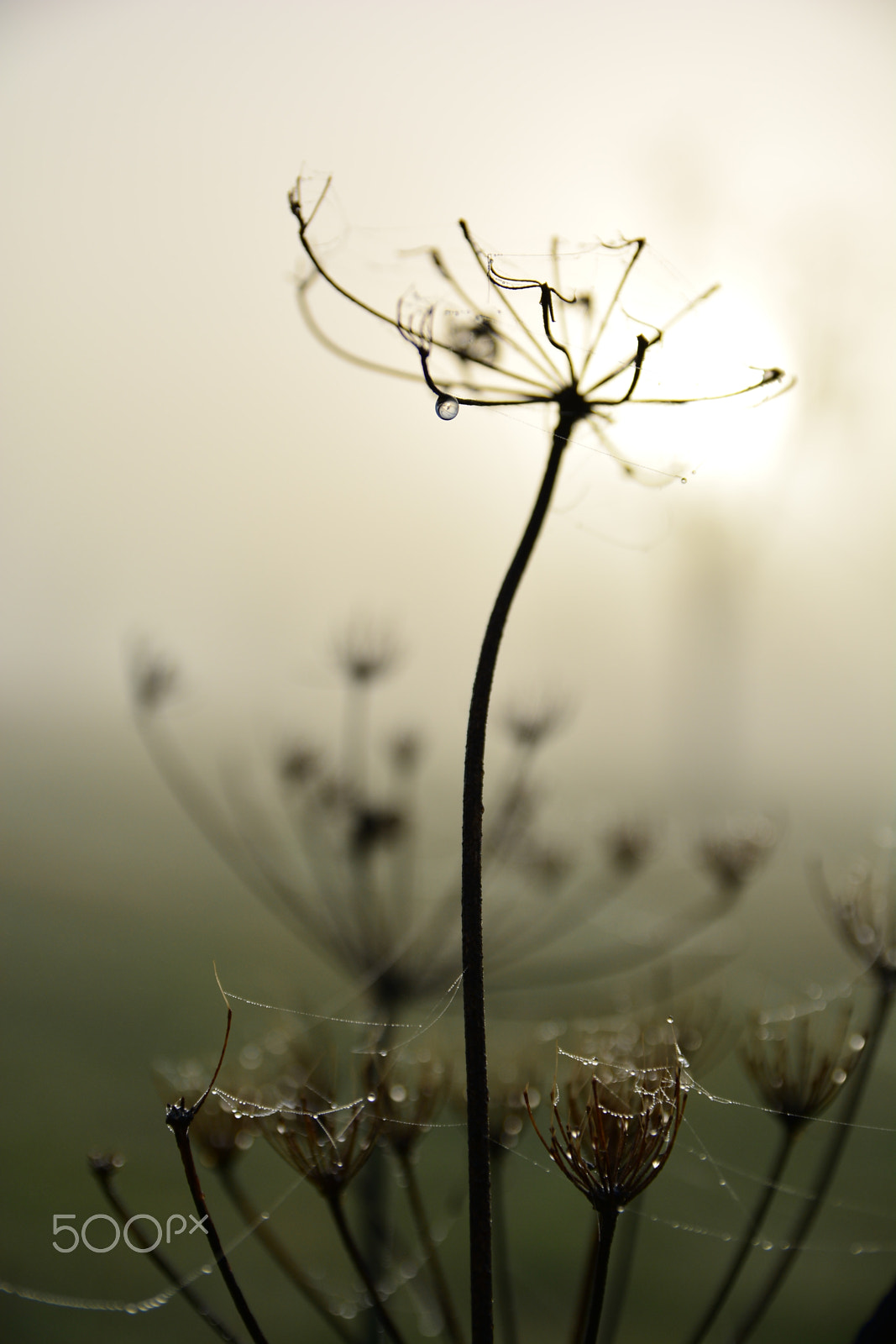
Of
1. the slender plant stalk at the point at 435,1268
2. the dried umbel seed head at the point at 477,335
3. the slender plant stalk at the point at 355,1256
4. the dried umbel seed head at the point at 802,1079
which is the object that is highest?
the dried umbel seed head at the point at 477,335

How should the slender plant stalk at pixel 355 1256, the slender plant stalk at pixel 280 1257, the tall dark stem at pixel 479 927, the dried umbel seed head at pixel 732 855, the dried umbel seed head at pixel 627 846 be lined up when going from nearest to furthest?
the tall dark stem at pixel 479 927, the slender plant stalk at pixel 355 1256, the slender plant stalk at pixel 280 1257, the dried umbel seed head at pixel 732 855, the dried umbel seed head at pixel 627 846

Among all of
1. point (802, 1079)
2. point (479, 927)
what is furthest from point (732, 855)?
point (479, 927)

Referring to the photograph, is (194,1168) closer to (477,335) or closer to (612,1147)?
(612,1147)

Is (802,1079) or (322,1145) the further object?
(802,1079)

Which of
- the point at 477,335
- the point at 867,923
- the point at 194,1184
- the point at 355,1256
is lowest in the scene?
the point at 355,1256

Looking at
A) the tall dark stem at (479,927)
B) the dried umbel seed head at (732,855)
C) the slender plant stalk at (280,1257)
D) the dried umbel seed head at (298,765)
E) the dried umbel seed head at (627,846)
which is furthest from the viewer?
the dried umbel seed head at (298,765)

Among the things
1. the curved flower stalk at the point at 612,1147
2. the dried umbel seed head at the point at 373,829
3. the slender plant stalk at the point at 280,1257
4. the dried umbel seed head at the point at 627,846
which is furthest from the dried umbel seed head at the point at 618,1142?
the dried umbel seed head at the point at 627,846

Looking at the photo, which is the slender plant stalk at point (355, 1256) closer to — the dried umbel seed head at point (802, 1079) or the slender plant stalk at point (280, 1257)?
the slender plant stalk at point (280, 1257)
